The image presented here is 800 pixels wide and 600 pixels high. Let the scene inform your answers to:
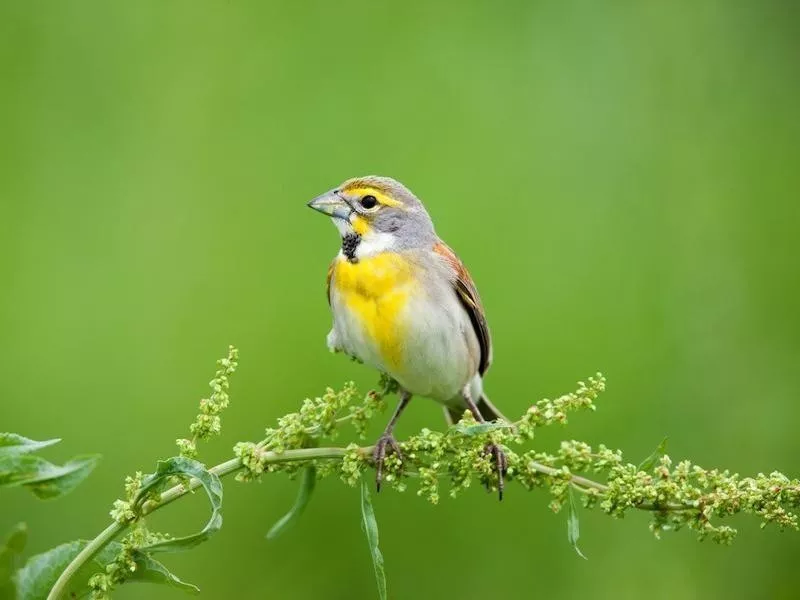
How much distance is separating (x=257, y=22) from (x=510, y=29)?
4.65 feet

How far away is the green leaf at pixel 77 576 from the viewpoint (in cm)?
184

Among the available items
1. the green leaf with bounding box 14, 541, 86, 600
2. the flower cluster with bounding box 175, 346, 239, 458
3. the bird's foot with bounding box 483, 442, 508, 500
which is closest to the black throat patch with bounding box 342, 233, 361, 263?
the bird's foot with bounding box 483, 442, 508, 500

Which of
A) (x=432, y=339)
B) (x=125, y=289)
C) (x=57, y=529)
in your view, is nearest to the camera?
(x=432, y=339)

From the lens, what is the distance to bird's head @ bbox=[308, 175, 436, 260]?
3.57 meters

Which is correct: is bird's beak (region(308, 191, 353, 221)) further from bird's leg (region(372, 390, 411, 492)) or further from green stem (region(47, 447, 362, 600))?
green stem (region(47, 447, 362, 600))

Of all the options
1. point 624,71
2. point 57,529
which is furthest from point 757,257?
point 57,529

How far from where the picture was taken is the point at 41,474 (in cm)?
173

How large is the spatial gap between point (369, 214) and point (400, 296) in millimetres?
310

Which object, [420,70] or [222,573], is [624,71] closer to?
[420,70]

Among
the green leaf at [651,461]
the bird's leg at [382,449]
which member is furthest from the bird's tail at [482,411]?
the green leaf at [651,461]

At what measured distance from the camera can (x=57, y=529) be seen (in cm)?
446

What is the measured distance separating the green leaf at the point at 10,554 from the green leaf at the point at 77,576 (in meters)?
0.20

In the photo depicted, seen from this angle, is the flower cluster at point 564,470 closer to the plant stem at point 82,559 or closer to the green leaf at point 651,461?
the green leaf at point 651,461

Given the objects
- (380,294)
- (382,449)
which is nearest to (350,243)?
(380,294)
